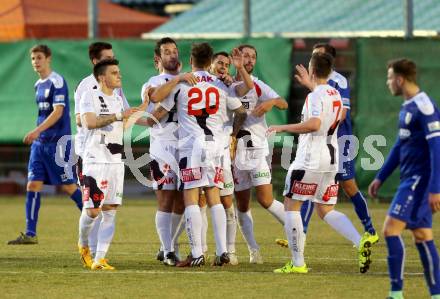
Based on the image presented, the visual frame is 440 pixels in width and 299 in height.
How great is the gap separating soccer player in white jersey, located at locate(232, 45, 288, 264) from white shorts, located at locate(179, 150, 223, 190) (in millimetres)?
810

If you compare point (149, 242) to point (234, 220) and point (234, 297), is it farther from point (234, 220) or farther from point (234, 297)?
point (234, 297)

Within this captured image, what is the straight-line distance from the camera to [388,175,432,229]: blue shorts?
938 centimetres

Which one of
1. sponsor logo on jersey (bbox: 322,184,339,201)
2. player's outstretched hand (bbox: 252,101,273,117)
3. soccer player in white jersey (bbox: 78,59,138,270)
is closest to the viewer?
soccer player in white jersey (bbox: 78,59,138,270)

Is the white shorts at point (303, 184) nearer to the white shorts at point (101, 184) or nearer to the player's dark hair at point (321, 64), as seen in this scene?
the player's dark hair at point (321, 64)

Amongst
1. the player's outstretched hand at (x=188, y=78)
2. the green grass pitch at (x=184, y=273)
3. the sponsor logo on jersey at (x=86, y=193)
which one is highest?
the player's outstretched hand at (x=188, y=78)

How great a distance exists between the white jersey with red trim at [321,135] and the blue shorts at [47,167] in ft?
15.2

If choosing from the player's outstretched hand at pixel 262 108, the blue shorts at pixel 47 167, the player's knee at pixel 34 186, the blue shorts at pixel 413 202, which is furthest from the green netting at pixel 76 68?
the blue shorts at pixel 413 202

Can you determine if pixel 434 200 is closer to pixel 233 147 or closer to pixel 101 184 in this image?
pixel 101 184

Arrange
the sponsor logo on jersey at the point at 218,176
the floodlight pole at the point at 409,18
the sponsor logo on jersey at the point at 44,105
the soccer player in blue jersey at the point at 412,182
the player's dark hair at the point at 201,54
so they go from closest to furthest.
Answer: the soccer player in blue jersey at the point at 412,182 < the player's dark hair at the point at 201,54 < the sponsor logo on jersey at the point at 218,176 < the sponsor logo on jersey at the point at 44,105 < the floodlight pole at the point at 409,18

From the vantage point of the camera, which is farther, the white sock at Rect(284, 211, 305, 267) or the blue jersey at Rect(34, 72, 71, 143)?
the blue jersey at Rect(34, 72, 71, 143)

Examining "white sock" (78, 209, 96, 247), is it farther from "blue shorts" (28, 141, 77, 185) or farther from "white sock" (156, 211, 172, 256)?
"blue shorts" (28, 141, 77, 185)

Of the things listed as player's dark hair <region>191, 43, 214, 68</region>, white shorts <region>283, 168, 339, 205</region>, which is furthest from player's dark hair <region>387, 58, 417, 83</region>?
player's dark hair <region>191, 43, 214, 68</region>

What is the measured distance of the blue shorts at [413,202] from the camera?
938cm

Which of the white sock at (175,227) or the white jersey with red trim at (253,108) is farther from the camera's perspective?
the white jersey with red trim at (253,108)
